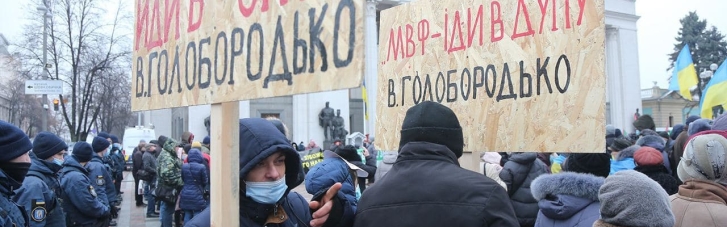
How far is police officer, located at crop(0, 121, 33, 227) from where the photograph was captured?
3.39 meters

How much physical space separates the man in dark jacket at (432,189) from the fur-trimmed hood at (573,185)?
1.25 m

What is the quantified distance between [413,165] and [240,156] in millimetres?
853

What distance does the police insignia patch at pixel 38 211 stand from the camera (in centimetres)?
495

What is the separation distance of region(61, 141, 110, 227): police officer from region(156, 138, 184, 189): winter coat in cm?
305

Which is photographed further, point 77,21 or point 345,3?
point 77,21

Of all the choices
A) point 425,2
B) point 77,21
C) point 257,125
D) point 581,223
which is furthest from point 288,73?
point 77,21

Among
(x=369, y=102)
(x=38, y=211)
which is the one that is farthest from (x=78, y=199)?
(x=369, y=102)

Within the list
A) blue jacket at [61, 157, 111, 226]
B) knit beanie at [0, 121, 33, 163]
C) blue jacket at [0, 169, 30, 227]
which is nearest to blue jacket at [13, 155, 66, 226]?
blue jacket at [61, 157, 111, 226]

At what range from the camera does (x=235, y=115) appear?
2658mm

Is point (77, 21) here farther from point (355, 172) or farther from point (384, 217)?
point (384, 217)

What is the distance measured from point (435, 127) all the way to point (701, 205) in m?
1.75

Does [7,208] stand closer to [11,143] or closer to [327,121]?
[11,143]

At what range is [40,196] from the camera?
5.04m

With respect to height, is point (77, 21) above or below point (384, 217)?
above
